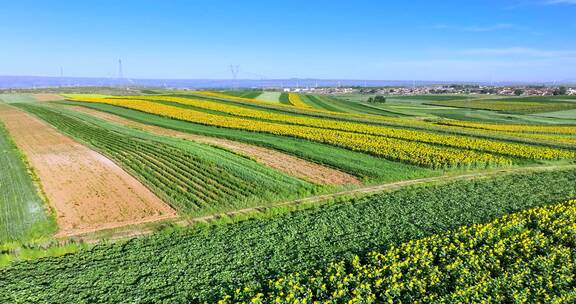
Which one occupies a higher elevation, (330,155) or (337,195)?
(330,155)

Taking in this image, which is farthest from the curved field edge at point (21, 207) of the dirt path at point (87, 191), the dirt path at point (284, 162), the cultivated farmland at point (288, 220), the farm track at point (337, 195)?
the dirt path at point (284, 162)

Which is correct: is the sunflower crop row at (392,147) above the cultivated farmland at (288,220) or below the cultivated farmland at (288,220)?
above

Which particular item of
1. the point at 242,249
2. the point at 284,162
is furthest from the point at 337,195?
the point at 242,249

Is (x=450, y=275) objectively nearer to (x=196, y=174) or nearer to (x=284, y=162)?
(x=196, y=174)

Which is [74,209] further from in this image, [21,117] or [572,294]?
[21,117]

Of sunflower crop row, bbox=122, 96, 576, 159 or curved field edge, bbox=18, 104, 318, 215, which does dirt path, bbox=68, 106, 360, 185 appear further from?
sunflower crop row, bbox=122, 96, 576, 159

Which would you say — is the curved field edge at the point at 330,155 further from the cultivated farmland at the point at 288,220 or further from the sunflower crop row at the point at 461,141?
the sunflower crop row at the point at 461,141
